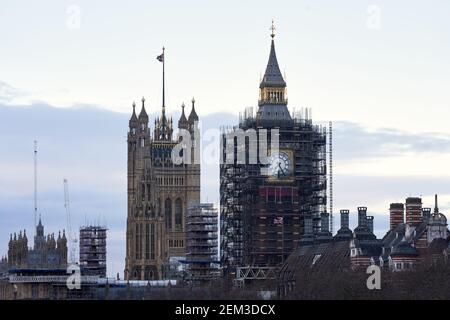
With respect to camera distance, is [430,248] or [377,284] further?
[430,248]

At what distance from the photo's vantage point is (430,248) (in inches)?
7608

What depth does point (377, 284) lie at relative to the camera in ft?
550

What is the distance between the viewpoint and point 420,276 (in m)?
166
